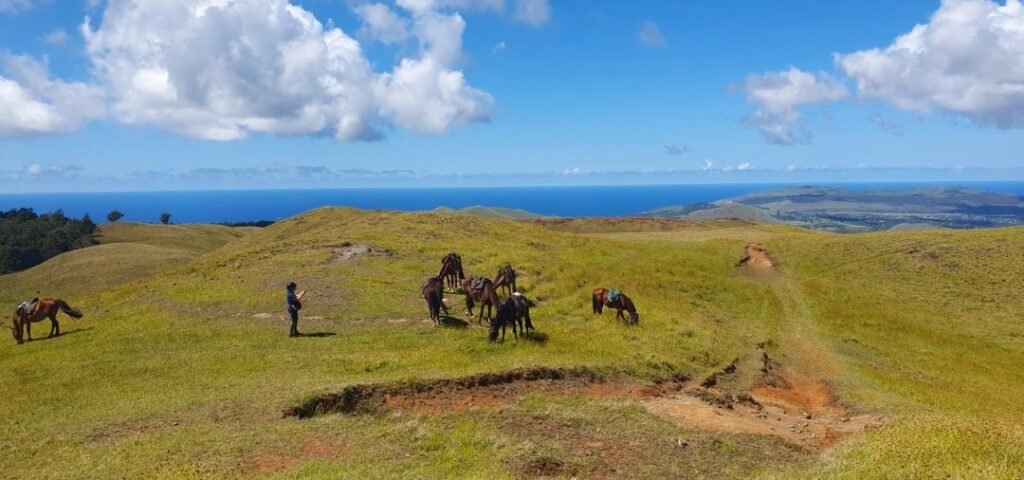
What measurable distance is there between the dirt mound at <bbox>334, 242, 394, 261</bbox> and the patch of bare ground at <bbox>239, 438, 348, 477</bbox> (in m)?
25.9

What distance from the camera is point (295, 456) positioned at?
47.6ft

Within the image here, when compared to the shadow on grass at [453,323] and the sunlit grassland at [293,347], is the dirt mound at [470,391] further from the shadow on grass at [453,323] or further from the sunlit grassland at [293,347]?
the shadow on grass at [453,323]

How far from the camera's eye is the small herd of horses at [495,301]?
24453 millimetres

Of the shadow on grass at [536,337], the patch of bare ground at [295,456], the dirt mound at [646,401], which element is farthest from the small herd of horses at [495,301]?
the patch of bare ground at [295,456]

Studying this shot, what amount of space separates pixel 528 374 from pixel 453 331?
20.4 feet

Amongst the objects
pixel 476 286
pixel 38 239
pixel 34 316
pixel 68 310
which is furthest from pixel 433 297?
pixel 38 239

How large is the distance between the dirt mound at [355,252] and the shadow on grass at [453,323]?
1415 centimetres

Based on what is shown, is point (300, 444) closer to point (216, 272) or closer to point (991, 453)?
point (991, 453)

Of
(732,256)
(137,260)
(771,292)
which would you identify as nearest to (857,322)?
(771,292)

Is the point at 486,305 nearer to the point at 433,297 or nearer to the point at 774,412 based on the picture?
the point at 433,297

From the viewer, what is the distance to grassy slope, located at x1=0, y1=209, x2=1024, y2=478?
47.6 feet

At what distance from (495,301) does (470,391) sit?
22.2 ft

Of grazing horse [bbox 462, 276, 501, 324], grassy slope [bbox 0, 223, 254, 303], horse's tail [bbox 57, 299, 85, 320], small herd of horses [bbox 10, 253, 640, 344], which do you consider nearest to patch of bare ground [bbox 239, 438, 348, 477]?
small herd of horses [bbox 10, 253, 640, 344]

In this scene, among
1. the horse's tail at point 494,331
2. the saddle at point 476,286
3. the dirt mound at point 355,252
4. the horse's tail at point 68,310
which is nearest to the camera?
the horse's tail at point 494,331
